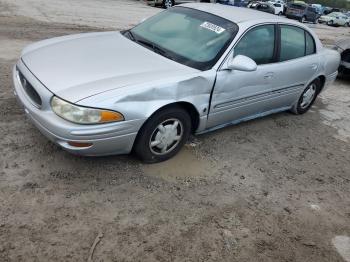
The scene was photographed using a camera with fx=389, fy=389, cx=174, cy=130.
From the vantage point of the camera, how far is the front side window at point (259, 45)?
4.33 metres

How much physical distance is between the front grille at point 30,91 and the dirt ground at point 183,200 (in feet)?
1.90

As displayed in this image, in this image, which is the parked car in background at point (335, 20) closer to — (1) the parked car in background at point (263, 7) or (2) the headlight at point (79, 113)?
(1) the parked car in background at point (263, 7)

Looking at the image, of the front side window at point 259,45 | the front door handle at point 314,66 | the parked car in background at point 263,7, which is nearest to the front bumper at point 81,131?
the front side window at point 259,45

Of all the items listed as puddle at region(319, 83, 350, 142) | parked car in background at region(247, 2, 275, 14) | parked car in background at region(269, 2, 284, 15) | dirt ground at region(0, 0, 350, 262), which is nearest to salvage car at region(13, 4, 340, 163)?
dirt ground at region(0, 0, 350, 262)

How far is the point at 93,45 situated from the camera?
14.0 feet

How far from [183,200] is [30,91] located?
176 cm

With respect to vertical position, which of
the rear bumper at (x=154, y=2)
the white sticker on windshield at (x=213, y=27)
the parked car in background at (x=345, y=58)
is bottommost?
the rear bumper at (x=154, y=2)

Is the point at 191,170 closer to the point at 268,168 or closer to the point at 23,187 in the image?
the point at 268,168

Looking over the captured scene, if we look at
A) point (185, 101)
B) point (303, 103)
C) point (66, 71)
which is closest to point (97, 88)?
point (66, 71)

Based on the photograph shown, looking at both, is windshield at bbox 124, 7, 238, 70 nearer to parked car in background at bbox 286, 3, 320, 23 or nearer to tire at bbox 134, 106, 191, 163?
tire at bbox 134, 106, 191, 163

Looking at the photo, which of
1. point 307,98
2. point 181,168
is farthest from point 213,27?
point 307,98

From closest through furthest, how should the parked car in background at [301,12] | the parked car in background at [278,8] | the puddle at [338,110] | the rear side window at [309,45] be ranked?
1. the rear side window at [309,45]
2. the puddle at [338,110]
3. the parked car in background at [301,12]
4. the parked car in background at [278,8]

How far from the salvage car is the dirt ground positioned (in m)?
0.31

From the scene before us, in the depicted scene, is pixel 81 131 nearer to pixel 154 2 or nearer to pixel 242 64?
pixel 242 64
